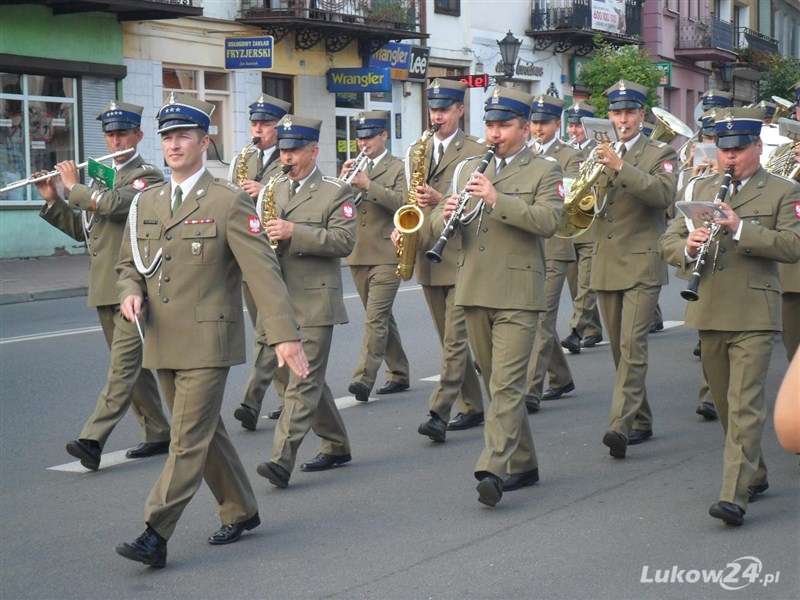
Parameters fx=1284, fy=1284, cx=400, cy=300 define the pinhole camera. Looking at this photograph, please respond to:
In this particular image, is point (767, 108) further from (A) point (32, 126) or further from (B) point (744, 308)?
(A) point (32, 126)

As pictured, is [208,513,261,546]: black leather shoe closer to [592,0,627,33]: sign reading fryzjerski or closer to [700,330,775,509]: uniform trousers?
[700,330,775,509]: uniform trousers

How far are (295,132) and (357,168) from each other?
157cm

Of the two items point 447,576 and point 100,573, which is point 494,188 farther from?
point 100,573

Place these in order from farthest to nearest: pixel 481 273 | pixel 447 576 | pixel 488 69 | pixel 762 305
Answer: pixel 488 69 → pixel 481 273 → pixel 762 305 → pixel 447 576

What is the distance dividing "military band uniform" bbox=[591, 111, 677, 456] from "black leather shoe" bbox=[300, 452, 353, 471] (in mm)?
1676

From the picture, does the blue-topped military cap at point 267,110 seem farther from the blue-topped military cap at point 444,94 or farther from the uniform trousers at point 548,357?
the uniform trousers at point 548,357

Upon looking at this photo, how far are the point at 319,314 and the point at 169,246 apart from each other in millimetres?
1775

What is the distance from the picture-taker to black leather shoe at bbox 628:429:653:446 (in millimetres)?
8367

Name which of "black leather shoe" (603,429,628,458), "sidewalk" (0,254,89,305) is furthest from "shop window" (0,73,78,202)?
"black leather shoe" (603,429,628,458)

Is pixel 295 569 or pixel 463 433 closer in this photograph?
pixel 295 569

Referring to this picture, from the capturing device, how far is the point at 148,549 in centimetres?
577

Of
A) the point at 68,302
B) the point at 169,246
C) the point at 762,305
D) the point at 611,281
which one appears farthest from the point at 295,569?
the point at 68,302

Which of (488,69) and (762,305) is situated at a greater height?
(488,69)

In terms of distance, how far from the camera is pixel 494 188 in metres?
6.83
